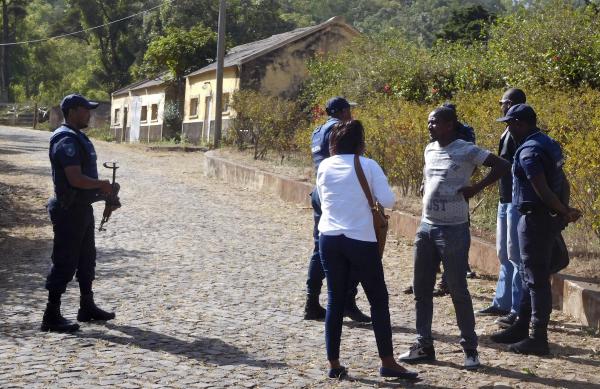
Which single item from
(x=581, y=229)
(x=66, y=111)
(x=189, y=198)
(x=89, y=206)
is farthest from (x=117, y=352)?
(x=189, y=198)

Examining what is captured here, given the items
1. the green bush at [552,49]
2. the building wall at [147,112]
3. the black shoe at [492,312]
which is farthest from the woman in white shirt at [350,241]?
the building wall at [147,112]

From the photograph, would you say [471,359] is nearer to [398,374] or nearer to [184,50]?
[398,374]

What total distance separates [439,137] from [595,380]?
73.3 inches

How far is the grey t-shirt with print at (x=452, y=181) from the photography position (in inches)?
235

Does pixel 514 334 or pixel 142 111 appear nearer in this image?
pixel 514 334

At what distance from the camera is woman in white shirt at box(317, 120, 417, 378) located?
18.1ft

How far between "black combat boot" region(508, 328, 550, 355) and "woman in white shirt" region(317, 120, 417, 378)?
115 centimetres

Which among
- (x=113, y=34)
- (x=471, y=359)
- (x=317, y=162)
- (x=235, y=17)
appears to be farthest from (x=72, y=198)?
(x=113, y=34)

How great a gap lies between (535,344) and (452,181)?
134cm

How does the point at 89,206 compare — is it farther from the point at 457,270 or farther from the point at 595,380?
the point at 595,380

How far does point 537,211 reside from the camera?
627cm

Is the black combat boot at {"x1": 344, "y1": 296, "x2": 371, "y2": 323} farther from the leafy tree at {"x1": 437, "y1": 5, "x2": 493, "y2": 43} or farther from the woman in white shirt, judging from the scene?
the leafy tree at {"x1": 437, "y1": 5, "x2": 493, "y2": 43}

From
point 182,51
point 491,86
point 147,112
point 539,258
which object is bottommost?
point 539,258

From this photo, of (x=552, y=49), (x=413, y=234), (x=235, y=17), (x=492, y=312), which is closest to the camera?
(x=492, y=312)
